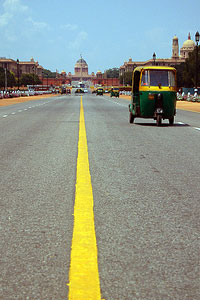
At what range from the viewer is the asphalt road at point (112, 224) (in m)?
3.10

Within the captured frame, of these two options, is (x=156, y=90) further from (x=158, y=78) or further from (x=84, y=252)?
(x=84, y=252)

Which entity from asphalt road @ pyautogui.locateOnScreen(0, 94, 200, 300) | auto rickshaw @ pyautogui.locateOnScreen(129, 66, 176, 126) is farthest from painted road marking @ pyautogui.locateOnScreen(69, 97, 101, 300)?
auto rickshaw @ pyautogui.locateOnScreen(129, 66, 176, 126)

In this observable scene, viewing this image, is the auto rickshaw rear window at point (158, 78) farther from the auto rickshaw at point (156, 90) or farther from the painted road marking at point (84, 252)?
Answer: the painted road marking at point (84, 252)

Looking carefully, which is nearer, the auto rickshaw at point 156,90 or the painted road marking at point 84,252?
the painted road marking at point 84,252

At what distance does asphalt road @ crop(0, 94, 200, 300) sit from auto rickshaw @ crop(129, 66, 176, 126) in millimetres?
7676

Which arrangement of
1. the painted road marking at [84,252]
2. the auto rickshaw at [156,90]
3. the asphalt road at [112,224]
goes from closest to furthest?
the painted road marking at [84,252] < the asphalt road at [112,224] < the auto rickshaw at [156,90]

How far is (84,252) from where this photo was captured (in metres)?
3.68

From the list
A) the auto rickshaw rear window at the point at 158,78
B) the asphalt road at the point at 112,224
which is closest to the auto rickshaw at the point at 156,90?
the auto rickshaw rear window at the point at 158,78

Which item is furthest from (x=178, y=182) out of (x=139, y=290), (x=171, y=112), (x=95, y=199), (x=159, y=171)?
(x=171, y=112)

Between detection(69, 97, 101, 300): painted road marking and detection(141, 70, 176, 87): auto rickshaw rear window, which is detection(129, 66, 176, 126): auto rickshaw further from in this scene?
detection(69, 97, 101, 300): painted road marking

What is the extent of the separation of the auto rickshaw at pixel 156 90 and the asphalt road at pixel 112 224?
7.68 metres

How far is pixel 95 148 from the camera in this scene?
10188 millimetres

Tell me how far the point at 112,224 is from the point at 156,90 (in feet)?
41.2

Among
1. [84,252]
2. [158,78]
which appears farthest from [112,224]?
[158,78]
